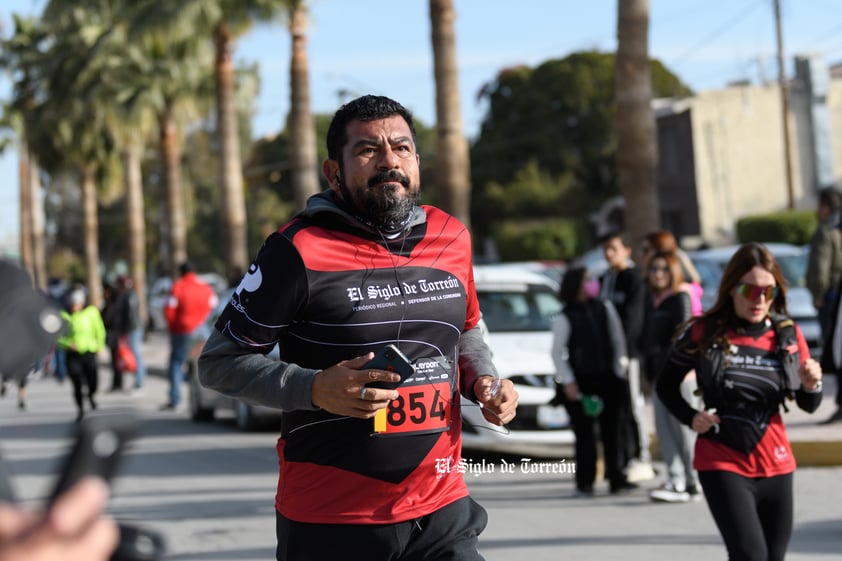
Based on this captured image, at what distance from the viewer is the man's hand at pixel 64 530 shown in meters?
1.16

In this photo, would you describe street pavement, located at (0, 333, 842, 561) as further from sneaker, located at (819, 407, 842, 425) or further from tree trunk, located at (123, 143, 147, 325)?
tree trunk, located at (123, 143, 147, 325)

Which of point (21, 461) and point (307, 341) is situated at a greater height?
point (307, 341)

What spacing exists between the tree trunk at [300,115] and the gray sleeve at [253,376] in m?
18.2

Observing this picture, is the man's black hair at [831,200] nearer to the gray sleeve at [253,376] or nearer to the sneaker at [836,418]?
the sneaker at [836,418]

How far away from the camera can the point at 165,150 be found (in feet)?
113

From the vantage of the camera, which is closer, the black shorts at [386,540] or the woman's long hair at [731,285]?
the black shorts at [386,540]

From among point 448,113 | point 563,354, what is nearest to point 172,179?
point 448,113

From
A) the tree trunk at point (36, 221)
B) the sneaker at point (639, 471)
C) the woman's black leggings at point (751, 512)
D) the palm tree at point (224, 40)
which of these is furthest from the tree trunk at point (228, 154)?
the tree trunk at point (36, 221)

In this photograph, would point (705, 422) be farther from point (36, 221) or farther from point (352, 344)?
point (36, 221)

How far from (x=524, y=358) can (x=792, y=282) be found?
9.15 metres

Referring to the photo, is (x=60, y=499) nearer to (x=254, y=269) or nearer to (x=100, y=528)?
(x=100, y=528)

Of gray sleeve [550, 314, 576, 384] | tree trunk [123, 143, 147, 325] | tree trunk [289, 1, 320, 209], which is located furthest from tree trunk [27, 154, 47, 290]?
gray sleeve [550, 314, 576, 384]

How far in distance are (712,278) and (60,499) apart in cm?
1816

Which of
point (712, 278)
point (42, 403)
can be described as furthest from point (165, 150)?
point (712, 278)
